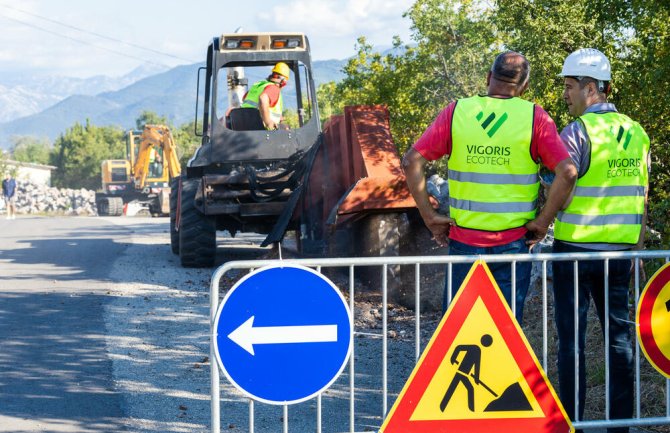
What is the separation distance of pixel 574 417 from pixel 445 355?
3.99 ft

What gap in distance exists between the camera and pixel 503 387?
15.1 feet

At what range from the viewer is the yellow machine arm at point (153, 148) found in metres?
35.1

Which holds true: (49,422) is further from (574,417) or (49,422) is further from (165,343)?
(574,417)

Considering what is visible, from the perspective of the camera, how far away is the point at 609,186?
538 cm

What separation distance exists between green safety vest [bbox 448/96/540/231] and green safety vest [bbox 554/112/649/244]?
309 millimetres

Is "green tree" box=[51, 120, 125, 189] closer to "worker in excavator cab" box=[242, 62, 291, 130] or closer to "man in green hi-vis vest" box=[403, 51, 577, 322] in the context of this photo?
"worker in excavator cab" box=[242, 62, 291, 130]

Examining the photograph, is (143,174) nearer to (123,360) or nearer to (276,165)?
(276,165)

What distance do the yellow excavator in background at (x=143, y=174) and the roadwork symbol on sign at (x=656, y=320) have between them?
29991 mm

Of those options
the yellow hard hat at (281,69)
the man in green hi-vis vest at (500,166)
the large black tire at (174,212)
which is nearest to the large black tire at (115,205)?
the large black tire at (174,212)

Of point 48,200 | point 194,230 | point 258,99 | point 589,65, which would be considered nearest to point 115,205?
point 48,200

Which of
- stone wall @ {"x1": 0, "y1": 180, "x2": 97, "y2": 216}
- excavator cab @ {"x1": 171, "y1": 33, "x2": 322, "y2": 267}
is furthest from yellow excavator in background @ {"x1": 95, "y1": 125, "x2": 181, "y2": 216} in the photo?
excavator cab @ {"x1": 171, "y1": 33, "x2": 322, "y2": 267}

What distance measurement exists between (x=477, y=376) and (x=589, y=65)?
2035 millimetres

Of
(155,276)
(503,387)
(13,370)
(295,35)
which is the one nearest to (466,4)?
(295,35)

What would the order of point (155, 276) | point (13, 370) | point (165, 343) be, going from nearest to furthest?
point (13, 370)
point (165, 343)
point (155, 276)
